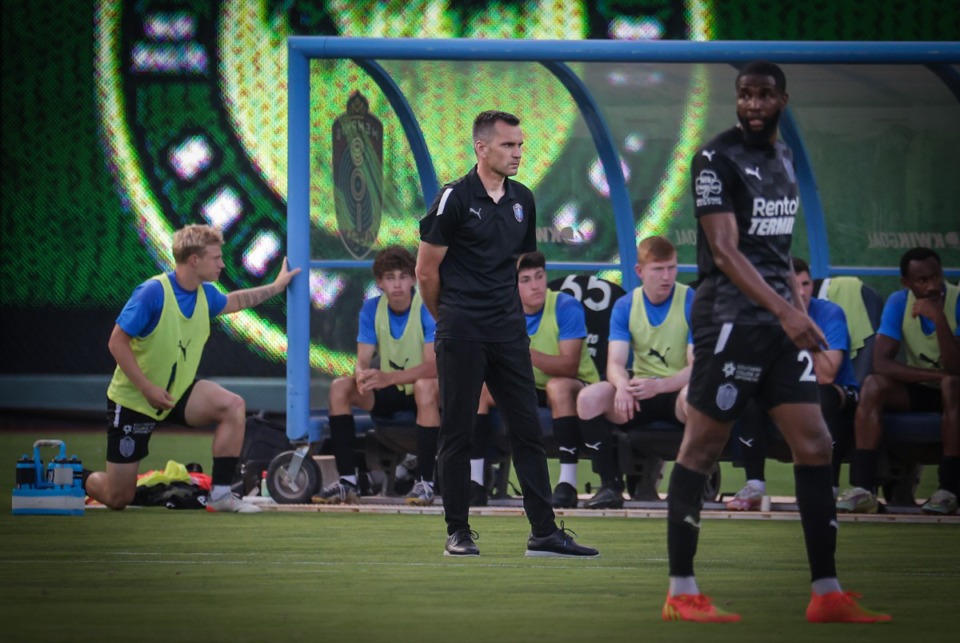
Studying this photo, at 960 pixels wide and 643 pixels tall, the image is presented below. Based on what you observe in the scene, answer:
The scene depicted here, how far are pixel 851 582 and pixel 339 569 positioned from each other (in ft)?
6.03

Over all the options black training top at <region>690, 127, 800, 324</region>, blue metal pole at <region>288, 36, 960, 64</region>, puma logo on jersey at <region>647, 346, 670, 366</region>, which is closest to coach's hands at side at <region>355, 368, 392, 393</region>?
puma logo on jersey at <region>647, 346, 670, 366</region>

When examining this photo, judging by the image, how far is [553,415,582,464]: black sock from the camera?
942 cm

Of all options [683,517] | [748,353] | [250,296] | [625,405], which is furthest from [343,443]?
[748,353]

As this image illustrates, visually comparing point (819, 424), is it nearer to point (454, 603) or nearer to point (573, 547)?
point (454, 603)

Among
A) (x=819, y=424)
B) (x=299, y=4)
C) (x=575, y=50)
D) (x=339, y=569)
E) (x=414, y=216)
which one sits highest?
(x=299, y=4)

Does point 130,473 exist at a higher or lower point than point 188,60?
lower

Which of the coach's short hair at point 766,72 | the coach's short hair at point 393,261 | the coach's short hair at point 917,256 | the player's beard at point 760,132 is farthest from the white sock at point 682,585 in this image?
the coach's short hair at point 393,261

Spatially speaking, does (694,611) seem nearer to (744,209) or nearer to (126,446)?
(744,209)

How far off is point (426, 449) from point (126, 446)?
157 centimetres

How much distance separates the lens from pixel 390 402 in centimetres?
973

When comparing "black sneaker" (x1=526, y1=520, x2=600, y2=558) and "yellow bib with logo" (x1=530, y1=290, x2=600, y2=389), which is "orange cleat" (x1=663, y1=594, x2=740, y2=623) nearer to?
"black sneaker" (x1=526, y1=520, x2=600, y2=558)

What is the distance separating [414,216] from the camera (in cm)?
1060

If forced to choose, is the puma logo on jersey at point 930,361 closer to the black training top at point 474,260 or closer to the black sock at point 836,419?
the black sock at point 836,419

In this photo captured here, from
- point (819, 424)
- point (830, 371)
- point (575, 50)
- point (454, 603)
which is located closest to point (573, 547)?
point (454, 603)
